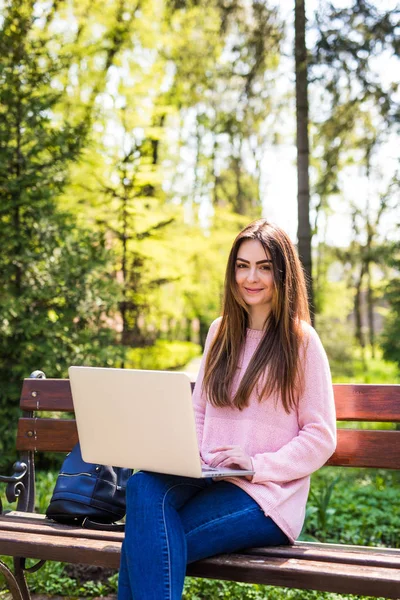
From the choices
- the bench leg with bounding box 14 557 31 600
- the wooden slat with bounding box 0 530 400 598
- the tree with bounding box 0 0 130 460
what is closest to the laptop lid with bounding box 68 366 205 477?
the wooden slat with bounding box 0 530 400 598

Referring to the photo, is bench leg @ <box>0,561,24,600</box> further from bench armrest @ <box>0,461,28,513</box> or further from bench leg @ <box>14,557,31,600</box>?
bench armrest @ <box>0,461,28,513</box>

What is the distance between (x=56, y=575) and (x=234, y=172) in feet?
58.9

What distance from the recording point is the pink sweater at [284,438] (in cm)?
241

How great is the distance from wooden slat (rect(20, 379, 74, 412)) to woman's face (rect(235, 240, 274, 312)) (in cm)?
110

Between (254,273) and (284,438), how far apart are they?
2.02 feet

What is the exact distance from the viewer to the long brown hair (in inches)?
99.5

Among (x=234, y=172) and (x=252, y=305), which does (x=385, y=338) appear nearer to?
(x=252, y=305)

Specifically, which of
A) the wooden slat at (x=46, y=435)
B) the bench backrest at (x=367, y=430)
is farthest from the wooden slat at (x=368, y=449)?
the wooden slat at (x=46, y=435)

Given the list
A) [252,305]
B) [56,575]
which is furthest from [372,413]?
[56,575]

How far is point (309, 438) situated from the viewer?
2438mm

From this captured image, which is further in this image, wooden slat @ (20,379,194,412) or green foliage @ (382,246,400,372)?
green foliage @ (382,246,400,372)

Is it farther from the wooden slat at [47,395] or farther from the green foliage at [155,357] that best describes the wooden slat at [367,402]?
the green foliage at [155,357]

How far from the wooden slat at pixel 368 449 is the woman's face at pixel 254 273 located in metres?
0.67

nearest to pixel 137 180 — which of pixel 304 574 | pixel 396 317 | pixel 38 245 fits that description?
pixel 38 245
